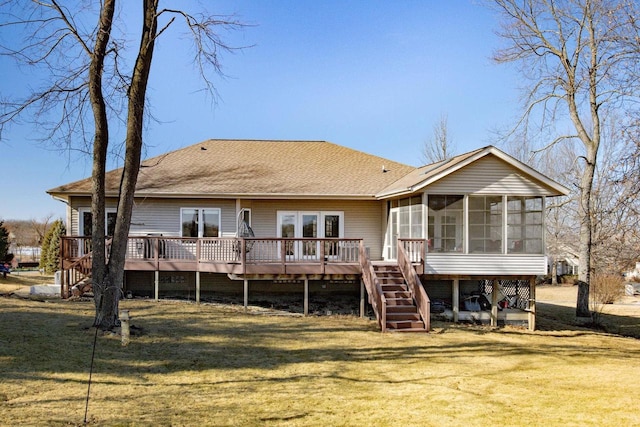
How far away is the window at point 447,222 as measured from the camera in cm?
1467

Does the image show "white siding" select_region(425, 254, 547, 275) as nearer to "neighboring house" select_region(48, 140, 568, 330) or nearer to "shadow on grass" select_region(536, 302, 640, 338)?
"neighboring house" select_region(48, 140, 568, 330)

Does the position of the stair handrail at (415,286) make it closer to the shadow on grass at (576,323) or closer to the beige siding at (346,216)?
the beige siding at (346,216)

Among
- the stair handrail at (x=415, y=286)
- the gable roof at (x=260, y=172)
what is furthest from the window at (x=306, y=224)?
the stair handrail at (x=415, y=286)

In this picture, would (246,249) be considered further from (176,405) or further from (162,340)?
(176,405)

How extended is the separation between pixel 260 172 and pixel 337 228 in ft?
13.4

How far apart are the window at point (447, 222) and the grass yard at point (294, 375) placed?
2.87 metres

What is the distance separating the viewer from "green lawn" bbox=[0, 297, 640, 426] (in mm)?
6316

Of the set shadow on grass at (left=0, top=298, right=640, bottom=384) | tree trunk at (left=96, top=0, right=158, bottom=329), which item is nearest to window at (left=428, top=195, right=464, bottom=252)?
shadow on grass at (left=0, top=298, right=640, bottom=384)

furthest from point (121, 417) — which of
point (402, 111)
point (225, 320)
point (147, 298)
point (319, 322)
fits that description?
point (402, 111)

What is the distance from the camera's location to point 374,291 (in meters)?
13.4

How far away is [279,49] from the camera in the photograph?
1802cm

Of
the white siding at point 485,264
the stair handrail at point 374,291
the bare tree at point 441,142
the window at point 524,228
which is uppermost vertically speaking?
the bare tree at point 441,142

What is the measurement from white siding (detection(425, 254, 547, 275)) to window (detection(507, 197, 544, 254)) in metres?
0.31

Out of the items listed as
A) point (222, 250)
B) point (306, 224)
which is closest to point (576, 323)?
point (306, 224)
